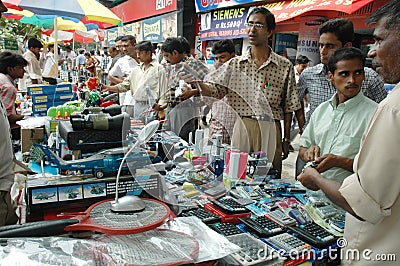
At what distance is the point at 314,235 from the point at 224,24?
22.7 feet

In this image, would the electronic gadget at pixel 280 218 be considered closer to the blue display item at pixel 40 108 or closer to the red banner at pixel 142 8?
the blue display item at pixel 40 108

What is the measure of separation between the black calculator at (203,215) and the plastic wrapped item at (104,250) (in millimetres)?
297

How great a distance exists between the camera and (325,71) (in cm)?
250

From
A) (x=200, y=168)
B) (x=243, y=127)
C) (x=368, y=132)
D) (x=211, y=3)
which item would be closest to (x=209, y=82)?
(x=243, y=127)

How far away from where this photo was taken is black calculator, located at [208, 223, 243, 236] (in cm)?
128

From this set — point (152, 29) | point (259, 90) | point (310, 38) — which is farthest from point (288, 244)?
point (152, 29)

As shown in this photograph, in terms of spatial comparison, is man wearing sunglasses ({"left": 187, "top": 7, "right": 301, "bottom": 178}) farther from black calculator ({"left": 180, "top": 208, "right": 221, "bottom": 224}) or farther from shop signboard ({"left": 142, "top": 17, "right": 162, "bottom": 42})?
shop signboard ({"left": 142, "top": 17, "right": 162, "bottom": 42})

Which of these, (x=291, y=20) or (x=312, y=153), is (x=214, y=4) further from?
(x=312, y=153)

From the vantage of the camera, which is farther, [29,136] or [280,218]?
[29,136]

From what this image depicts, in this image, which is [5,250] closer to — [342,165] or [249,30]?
[342,165]

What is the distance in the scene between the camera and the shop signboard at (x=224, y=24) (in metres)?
7.03

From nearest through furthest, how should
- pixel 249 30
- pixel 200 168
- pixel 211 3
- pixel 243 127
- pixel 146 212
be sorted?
pixel 146 212 < pixel 243 127 < pixel 200 168 < pixel 249 30 < pixel 211 3

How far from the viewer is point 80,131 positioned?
1.58 metres

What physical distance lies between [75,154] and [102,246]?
0.76m
